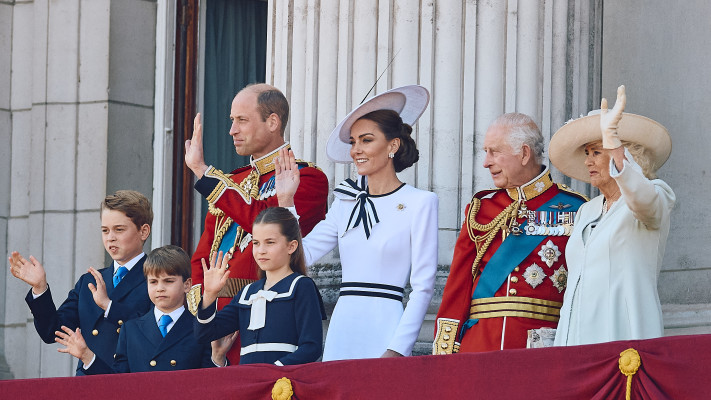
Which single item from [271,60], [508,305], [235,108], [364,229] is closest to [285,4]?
[271,60]

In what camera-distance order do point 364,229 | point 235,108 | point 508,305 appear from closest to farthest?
point 508,305 < point 364,229 < point 235,108

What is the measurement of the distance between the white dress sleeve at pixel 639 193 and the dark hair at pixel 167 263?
2.04 meters

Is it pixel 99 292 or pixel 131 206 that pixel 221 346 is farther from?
pixel 131 206

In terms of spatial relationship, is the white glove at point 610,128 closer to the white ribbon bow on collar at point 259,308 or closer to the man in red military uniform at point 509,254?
the man in red military uniform at point 509,254

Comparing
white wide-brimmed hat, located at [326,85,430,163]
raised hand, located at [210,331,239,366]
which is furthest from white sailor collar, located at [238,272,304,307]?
white wide-brimmed hat, located at [326,85,430,163]

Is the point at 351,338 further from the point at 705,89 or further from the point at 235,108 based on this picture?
the point at 705,89

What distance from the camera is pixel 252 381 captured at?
5090 mm

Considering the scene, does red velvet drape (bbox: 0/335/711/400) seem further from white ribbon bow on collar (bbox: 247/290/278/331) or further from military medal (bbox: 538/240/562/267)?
military medal (bbox: 538/240/562/267)

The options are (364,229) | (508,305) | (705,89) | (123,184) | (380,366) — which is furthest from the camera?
(123,184)

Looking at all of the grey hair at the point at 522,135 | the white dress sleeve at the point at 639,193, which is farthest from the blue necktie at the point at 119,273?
the white dress sleeve at the point at 639,193

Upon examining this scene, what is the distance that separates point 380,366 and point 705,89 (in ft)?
11.7

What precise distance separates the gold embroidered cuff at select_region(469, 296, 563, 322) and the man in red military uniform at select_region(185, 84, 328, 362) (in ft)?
3.55

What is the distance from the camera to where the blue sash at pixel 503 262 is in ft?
19.4

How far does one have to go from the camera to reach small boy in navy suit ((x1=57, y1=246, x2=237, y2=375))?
6191mm
